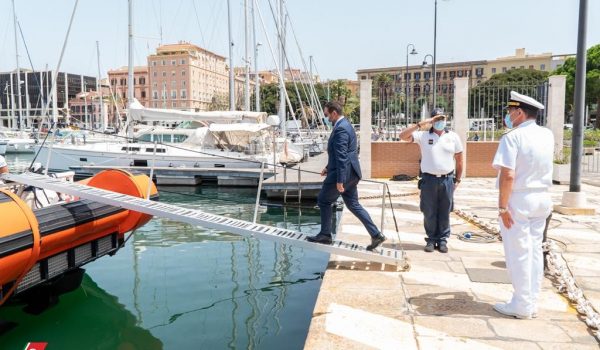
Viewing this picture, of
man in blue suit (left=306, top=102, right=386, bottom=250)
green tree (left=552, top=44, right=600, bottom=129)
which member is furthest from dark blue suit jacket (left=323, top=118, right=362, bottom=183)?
green tree (left=552, top=44, right=600, bottom=129)

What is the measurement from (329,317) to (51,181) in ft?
15.6

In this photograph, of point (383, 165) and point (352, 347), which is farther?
point (383, 165)

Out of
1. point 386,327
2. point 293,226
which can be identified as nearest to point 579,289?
point 386,327

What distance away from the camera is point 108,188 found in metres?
8.10

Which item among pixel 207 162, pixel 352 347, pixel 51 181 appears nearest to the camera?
pixel 352 347

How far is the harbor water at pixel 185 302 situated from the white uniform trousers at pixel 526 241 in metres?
2.47

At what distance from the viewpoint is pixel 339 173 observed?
5777 millimetres

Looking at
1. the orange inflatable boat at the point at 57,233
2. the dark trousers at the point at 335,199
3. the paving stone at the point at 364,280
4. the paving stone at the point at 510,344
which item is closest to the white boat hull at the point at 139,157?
the orange inflatable boat at the point at 57,233

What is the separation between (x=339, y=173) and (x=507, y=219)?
2058 millimetres

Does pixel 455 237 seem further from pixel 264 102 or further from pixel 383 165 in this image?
pixel 264 102

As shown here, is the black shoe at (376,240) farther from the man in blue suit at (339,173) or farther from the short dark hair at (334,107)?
the short dark hair at (334,107)

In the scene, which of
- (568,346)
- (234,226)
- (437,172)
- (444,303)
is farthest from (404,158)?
(568,346)

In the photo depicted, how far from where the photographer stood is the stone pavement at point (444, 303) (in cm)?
393

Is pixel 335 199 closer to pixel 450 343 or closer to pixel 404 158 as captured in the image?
pixel 450 343
